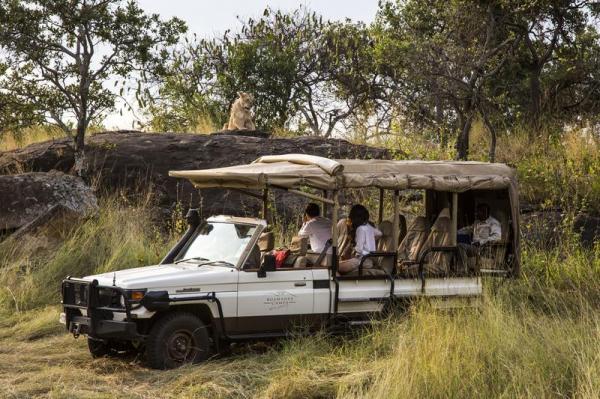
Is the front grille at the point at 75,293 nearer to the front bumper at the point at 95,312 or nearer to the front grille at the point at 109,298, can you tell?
the front bumper at the point at 95,312

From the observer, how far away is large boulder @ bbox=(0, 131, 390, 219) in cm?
1692

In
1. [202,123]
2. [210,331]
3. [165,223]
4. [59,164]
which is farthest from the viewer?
[202,123]

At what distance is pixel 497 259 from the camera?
10875 millimetres

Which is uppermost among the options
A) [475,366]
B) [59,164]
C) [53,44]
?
[53,44]

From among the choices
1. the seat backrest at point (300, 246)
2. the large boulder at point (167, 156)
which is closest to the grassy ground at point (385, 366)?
the seat backrest at point (300, 246)

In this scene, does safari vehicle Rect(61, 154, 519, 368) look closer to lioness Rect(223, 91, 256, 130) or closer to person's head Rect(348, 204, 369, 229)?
person's head Rect(348, 204, 369, 229)

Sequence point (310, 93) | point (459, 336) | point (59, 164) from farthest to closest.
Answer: point (310, 93), point (59, 164), point (459, 336)

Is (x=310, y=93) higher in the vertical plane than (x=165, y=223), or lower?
higher

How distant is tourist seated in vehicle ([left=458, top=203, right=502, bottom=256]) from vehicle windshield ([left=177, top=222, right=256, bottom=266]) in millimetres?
2751

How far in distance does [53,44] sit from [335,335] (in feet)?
30.2

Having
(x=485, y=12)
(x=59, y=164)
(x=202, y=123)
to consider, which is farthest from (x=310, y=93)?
(x=59, y=164)

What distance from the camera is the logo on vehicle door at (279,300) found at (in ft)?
30.3

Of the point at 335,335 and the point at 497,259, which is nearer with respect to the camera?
the point at 335,335

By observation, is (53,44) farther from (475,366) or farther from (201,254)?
(475,366)
